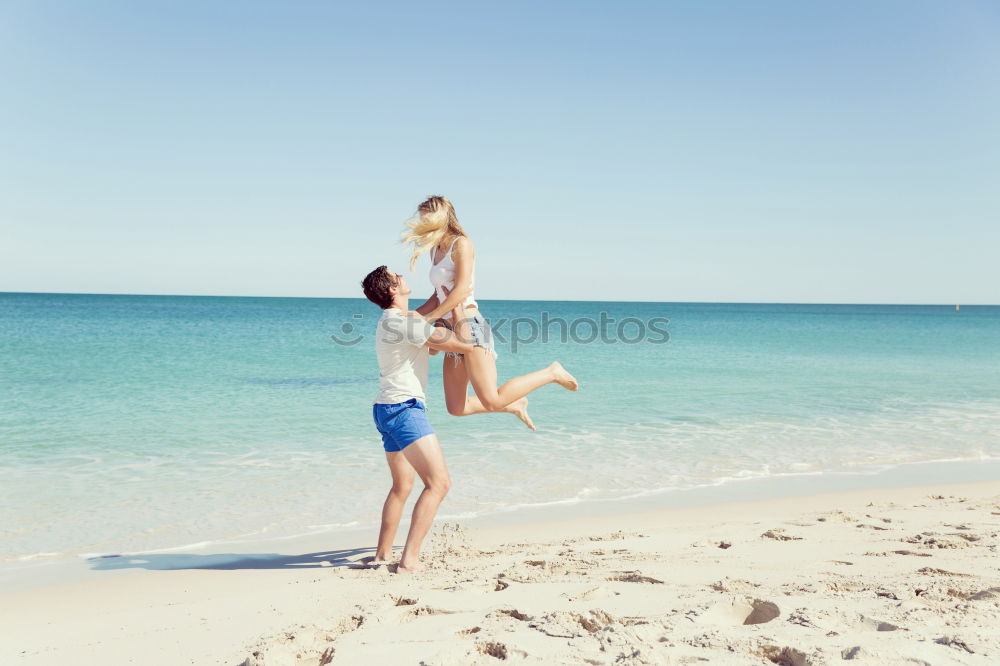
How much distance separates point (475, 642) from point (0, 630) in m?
2.57

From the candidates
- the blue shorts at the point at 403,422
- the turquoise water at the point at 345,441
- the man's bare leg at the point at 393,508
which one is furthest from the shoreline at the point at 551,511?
the blue shorts at the point at 403,422

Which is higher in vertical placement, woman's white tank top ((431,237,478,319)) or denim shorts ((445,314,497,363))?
woman's white tank top ((431,237,478,319))

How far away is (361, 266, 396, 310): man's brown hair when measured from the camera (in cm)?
430

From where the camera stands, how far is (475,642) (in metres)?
3.02

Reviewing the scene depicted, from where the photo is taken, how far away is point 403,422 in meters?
4.35

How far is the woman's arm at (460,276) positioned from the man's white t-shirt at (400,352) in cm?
31

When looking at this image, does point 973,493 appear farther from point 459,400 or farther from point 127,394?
point 127,394

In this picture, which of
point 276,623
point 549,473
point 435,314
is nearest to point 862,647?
point 276,623

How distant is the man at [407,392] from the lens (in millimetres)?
4301

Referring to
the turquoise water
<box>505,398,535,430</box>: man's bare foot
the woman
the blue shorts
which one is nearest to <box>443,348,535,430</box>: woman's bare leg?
the woman

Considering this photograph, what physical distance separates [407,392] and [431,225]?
1120 mm

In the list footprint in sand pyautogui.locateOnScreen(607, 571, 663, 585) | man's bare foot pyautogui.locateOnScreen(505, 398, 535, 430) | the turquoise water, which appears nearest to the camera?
footprint in sand pyautogui.locateOnScreen(607, 571, 663, 585)

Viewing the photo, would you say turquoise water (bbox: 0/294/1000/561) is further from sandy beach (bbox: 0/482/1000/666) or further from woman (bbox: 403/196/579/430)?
woman (bbox: 403/196/579/430)

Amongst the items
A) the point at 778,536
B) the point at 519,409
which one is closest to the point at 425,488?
the point at 519,409
